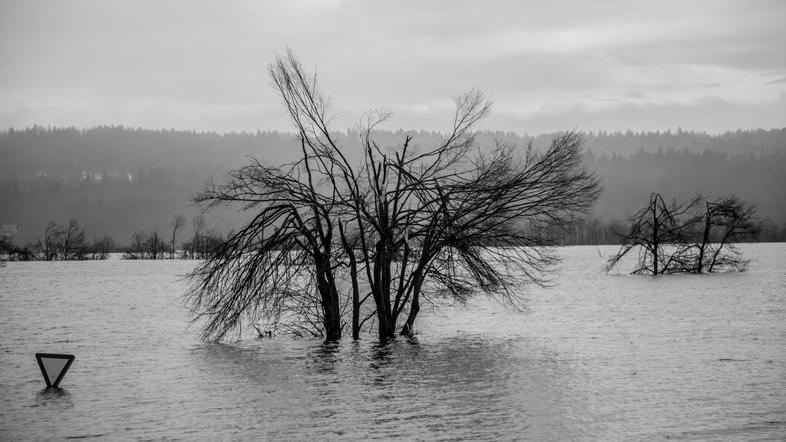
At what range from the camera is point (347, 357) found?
25609 mm

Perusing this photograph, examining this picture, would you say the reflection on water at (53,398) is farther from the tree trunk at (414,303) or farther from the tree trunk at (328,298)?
the tree trunk at (414,303)

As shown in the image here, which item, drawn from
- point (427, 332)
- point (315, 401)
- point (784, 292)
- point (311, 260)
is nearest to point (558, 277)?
point (784, 292)

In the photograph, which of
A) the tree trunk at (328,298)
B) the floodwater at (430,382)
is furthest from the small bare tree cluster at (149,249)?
the tree trunk at (328,298)

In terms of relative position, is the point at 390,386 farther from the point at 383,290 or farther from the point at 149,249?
the point at 149,249

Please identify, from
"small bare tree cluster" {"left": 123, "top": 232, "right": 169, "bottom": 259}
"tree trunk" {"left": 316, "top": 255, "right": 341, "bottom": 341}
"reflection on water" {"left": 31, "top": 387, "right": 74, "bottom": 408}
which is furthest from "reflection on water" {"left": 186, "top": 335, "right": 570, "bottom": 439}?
"small bare tree cluster" {"left": 123, "top": 232, "right": 169, "bottom": 259}

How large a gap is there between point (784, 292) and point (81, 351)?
4611 centimetres

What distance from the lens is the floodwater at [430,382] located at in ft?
54.1

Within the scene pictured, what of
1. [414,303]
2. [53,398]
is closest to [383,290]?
[414,303]

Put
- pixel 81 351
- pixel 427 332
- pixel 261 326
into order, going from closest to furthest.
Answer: pixel 81 351
pixel 427 332
pixel 261 326

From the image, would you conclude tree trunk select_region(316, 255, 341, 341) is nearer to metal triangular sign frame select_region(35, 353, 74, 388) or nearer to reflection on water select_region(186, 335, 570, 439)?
reflection on water select_region(186, 335, 570, 439)

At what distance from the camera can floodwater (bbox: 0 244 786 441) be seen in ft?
54.1

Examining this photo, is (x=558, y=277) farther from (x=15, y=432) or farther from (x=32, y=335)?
(x=15, y=432)

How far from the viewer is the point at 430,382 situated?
21.4 meters

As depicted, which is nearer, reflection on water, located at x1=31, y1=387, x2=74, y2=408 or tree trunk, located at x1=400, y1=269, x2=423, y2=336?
reflection on water, located at x1=31, y1=387, x2=74, y2=408
